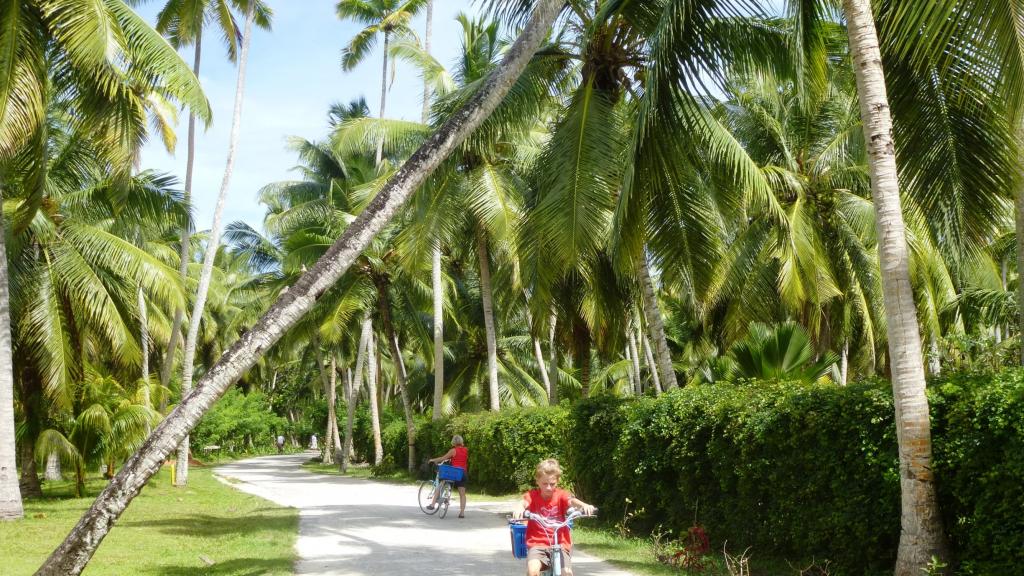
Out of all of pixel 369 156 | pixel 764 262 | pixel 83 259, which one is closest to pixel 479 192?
pixel 764 262

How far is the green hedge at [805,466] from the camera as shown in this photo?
6496 millimetres

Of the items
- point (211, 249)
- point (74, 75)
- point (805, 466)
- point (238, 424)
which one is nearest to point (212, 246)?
point (211, 249)

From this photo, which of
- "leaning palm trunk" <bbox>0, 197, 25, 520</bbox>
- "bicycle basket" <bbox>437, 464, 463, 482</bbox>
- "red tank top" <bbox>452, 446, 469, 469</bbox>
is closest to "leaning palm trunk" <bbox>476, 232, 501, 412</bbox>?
"red tank top" <bbox>452, 446, 469, 469</bbox>

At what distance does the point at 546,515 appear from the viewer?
656 centimetres

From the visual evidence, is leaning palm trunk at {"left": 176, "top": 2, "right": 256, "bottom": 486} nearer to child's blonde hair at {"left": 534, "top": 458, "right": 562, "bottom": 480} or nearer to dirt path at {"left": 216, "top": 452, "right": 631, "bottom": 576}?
dirt path at {"left": 216, "top": 452, "right": 631, "bottom": 576}

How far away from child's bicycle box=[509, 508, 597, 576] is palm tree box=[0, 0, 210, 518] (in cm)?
931

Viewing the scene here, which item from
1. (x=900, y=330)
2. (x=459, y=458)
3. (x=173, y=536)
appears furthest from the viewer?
(x=459, y=458)

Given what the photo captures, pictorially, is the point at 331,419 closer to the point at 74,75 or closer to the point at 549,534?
the point at 74,75

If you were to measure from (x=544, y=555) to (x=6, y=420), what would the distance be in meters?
11.1

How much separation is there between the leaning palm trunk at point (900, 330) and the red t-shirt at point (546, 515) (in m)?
2.82

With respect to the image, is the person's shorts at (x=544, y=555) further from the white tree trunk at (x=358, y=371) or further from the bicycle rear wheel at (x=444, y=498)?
the white tree trunk at (x=358, y=371)

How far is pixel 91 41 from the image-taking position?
11992mm

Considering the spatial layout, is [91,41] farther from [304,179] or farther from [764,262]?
[304,179]

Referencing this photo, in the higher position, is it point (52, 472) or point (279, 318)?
point (279, 318)
